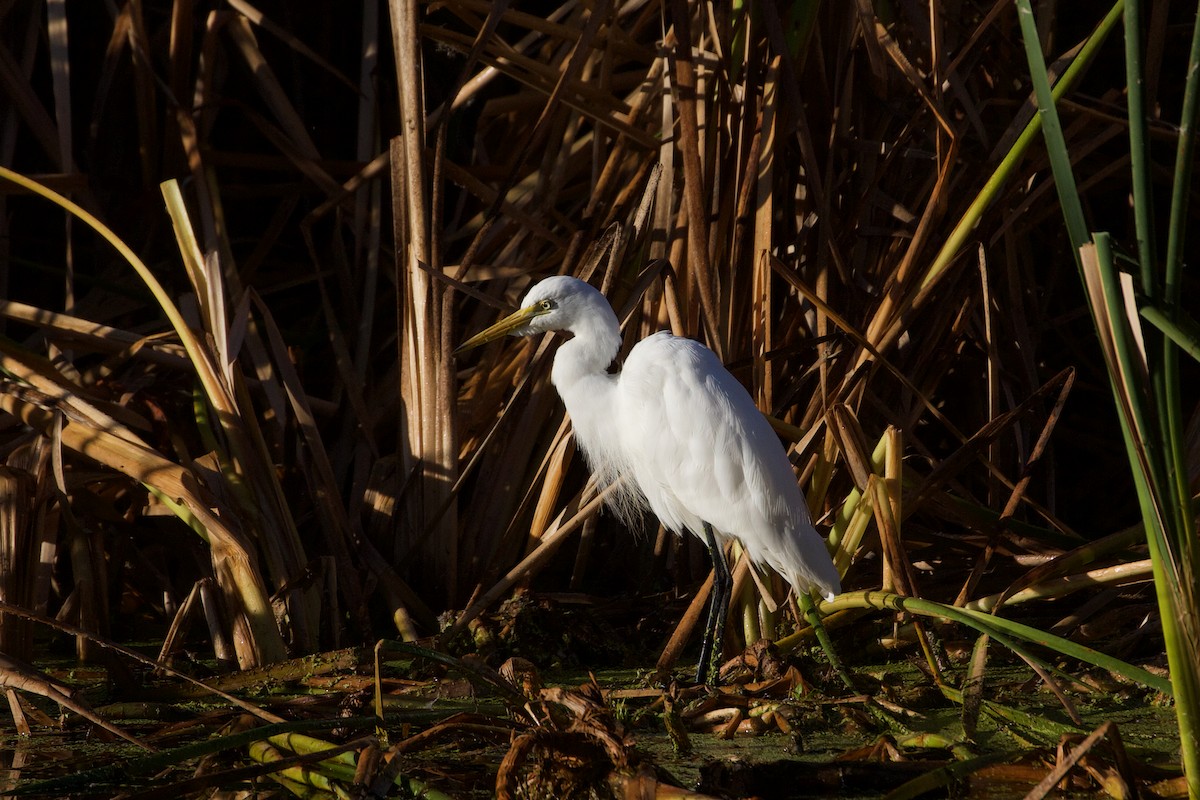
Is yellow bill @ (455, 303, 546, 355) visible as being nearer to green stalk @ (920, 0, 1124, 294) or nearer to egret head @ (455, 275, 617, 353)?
egret head @ (455, 275, 617, 353)

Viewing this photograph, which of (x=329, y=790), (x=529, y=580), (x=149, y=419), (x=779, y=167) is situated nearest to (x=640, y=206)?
(x=779, y=167)

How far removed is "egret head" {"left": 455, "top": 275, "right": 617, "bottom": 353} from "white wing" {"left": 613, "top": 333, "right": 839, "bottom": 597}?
15 cm

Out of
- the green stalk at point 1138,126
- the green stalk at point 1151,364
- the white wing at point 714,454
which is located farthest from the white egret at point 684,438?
the green stalk at point 1138,126

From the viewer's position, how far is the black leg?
2.58 m

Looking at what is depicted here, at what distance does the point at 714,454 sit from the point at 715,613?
37cm

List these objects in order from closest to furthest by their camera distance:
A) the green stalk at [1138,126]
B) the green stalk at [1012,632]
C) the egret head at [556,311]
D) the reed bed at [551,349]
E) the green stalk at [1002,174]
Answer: the green stalk at [1138,126]
the green stalk at [1012,632]
the green stalk at [1002,174]
the reed bed at [551,349]
the egret head at [556,311]

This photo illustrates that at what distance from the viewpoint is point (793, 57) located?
2793 millimetres

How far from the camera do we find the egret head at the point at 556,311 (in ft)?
8.75

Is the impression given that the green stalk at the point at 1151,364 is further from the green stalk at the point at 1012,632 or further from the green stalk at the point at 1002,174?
the green stalk at the point at 1002,174

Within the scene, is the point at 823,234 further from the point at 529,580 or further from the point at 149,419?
the point at 149,419

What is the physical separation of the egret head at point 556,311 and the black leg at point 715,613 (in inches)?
23.1

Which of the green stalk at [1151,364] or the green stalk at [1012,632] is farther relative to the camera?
the green stalk at [1012,632]

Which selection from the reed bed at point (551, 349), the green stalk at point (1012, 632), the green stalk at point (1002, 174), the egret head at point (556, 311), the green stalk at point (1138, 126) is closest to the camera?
the green stalk at point (1138, 126)

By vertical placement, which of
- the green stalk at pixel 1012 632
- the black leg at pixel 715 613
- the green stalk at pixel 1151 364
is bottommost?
the black leg at pixel 715 613
